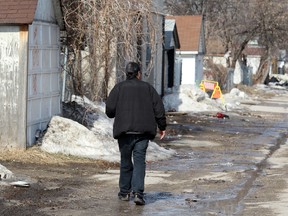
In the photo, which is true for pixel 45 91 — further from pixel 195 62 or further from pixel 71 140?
pixel 195 62

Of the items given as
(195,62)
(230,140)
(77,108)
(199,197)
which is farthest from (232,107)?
(199,197)

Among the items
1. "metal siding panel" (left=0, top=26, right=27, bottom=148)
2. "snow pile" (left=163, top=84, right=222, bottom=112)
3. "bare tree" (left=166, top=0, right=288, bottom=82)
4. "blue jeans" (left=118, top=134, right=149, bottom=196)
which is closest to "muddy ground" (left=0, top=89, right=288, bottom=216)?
"blue jeans" (left=118, top=134, right=149, bottom=196)

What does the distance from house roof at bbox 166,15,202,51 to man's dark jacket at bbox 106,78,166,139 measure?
37.7 m

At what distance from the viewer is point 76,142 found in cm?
1499

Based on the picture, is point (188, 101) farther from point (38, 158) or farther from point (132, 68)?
point (132, 68)

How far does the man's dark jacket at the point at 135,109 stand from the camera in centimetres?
976

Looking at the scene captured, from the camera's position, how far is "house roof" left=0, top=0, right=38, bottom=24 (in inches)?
551

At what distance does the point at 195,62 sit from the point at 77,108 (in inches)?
1193

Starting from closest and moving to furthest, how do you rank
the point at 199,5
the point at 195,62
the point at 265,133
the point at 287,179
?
the point at 287,179 → the point at 265,133 → the point at 195,62 → the point at 199,5

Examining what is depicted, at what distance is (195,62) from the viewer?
47656 mm

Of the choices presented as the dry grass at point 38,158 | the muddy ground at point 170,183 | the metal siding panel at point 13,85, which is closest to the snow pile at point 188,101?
the muddy ground at point 170,183

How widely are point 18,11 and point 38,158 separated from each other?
2.75 meters

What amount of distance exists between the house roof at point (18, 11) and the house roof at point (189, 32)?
33.5m

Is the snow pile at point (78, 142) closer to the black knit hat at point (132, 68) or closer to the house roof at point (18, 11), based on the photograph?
the house roof at point (18, 11)
